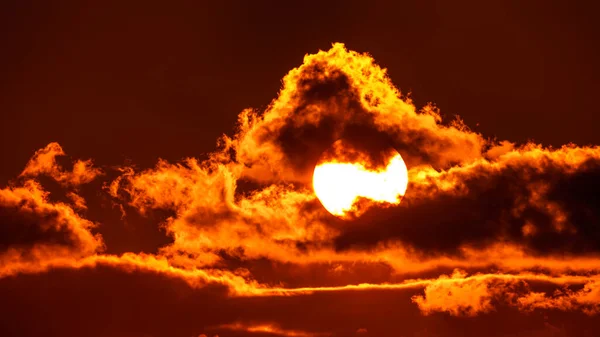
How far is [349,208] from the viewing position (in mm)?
66062

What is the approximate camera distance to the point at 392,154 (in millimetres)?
65188

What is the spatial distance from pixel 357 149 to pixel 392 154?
2.58 meters

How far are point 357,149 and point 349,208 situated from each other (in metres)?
4.46

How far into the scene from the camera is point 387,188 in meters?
64.6

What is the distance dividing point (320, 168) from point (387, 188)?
5016 mm

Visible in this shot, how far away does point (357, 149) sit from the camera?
64.9 m

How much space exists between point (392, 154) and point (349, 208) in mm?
5037

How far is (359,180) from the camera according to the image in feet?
208

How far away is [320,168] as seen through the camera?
6531cm

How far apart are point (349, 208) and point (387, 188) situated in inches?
133
